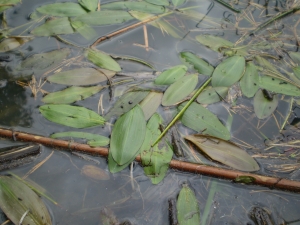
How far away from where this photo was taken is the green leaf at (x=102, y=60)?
151 centimetres

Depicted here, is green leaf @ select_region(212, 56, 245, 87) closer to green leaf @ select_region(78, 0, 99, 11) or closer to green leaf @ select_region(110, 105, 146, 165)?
green leaf @ select_region(110, 105, 146, 165)

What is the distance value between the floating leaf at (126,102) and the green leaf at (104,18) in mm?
496

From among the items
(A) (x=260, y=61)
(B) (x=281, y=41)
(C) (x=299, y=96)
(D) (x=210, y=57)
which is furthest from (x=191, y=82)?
(B) (x=281, y=41)

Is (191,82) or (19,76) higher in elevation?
(191,82)

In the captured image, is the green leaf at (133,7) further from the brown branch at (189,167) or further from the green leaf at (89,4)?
the brown branch at (189,167)

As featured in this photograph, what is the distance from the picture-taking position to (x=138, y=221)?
44.3 inches

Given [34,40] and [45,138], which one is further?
[34,40]

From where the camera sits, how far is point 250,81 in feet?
4.96

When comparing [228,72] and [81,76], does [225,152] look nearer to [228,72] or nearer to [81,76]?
[228,72]

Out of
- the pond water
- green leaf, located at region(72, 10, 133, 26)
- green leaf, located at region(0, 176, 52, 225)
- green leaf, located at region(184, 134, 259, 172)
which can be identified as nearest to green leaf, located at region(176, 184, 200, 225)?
the pond water

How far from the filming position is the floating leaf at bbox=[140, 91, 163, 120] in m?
1.36

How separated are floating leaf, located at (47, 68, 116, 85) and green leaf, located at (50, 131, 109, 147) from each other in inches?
10.7

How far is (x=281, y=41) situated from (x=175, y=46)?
1.91 feet

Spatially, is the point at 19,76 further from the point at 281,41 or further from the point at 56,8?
the point at 281,41
